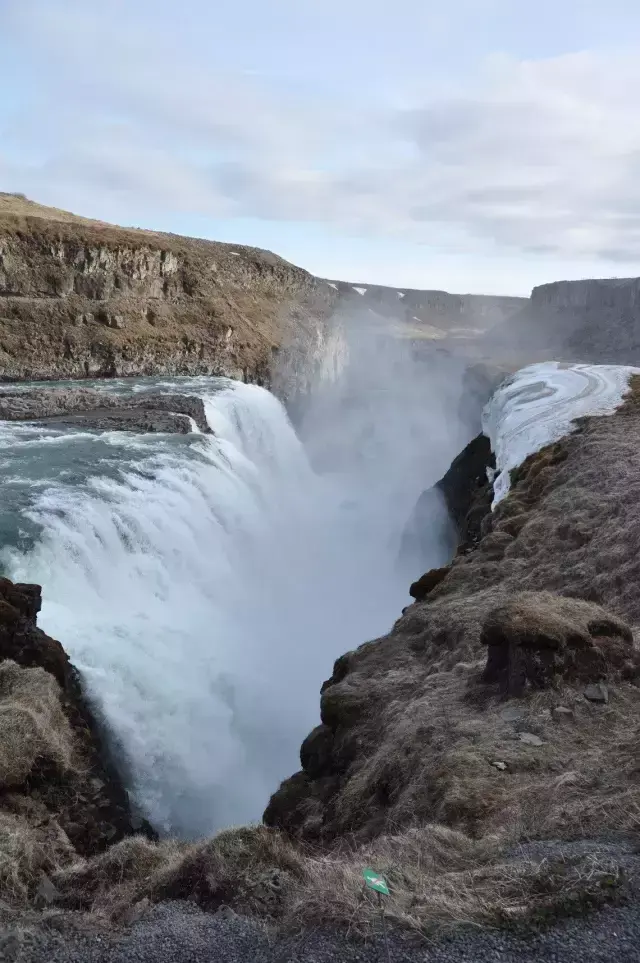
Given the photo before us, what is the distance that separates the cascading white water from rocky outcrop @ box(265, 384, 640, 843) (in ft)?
10.8

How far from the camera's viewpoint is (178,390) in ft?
110

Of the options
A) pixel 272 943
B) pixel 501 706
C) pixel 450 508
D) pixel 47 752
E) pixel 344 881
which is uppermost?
pixel 450 508

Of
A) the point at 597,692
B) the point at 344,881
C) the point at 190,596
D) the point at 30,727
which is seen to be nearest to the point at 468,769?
the point at 597,692

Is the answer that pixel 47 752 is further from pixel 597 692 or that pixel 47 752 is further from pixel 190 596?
pixel 190 596

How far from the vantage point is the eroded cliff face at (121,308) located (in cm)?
3609

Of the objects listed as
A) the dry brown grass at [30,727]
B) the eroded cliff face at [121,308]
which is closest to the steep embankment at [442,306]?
the eroded cliff face at [121,308]

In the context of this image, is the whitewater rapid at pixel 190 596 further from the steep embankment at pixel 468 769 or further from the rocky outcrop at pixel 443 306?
the rocky outcrop at pixel 443 306

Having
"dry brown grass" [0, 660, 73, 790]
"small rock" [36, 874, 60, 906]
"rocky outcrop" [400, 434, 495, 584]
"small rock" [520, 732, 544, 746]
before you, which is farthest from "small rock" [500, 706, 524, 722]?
"rocky outcrop" [400, 434, 495, 584]

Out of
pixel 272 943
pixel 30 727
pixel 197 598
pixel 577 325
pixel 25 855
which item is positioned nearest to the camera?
pixel 272 943

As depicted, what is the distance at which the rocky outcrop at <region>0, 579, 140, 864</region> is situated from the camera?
24.5 ft

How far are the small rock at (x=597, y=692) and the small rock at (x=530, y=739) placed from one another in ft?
2.95

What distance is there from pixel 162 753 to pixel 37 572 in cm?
430

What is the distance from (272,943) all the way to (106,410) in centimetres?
2596

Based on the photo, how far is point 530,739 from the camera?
6.38 meters
